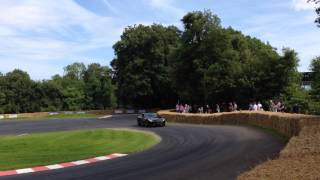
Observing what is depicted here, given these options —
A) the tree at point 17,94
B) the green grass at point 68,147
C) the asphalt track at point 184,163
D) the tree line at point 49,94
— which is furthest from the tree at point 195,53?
the tree at point 17,94

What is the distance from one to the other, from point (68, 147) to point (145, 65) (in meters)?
64.2

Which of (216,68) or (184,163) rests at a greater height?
(216,68)

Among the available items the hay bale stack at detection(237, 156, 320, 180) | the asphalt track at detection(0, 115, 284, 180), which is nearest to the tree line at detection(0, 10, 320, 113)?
the asphalt track at detection(0, 115, 284, 180)

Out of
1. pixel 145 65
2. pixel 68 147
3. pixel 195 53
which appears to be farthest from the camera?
pixel 145 65

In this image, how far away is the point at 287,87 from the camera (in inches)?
2263

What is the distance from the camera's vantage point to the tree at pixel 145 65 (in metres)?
91.5

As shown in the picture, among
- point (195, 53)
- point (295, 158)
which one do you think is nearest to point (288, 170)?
point (295, 158)

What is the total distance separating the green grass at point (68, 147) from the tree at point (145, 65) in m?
54.5

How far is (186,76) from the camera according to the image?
229 feet

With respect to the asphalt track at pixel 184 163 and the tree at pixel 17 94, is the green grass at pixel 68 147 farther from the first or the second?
the tree at pixel 17 94

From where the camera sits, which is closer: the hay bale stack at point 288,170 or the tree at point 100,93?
the hay bale stack at point 288,170

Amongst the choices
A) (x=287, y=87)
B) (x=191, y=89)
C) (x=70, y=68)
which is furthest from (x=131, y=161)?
(x=70, y=68)

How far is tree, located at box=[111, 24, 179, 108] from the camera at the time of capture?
91500 mm

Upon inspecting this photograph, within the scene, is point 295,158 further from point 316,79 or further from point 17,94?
point 17,94
